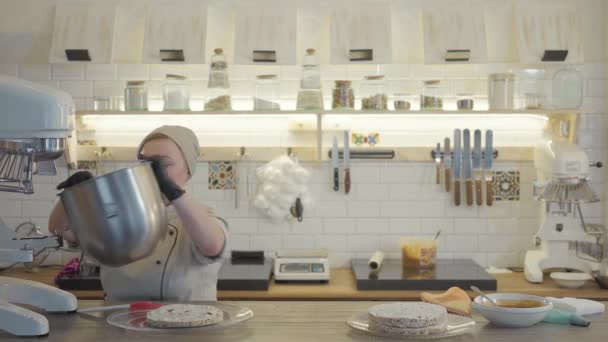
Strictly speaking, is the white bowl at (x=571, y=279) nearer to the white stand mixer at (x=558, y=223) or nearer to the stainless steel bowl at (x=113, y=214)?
the white stand mixer at (x=558, y=223)

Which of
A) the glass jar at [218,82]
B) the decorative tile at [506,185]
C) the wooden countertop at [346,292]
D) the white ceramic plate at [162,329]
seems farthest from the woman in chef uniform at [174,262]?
the decorative tile at [506,185]

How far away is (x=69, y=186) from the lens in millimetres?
2451

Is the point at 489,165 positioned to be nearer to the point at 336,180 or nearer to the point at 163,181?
the point at 336,180

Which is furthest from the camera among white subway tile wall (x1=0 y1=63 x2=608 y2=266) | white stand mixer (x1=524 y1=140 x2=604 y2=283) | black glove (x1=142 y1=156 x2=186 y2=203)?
white subway tile wall (x1=0 y1=63 x2=608 y2=266)

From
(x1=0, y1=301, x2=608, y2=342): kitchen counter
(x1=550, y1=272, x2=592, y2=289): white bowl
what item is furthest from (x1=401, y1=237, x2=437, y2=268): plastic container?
(x1=0, y1=301, x2=608, y2=342): kitchen counter

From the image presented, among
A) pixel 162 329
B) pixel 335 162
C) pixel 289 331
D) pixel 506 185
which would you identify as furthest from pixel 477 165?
pixel 162 329

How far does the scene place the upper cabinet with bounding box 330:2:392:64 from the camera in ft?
15.9

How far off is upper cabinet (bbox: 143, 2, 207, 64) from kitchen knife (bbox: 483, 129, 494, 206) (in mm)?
1698

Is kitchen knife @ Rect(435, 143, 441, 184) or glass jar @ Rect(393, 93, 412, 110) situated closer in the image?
glass jar @ Rect(393, 93, 412, 110)

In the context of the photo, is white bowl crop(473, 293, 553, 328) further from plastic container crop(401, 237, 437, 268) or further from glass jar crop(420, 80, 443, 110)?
glass jar crop(420, 80, 443, 110)

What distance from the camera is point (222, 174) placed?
5.12 meters

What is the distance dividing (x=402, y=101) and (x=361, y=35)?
45 centimetres

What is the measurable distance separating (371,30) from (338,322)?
2542 mm

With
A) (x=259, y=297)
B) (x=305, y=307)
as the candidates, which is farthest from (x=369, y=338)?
(x=259, y=297)
